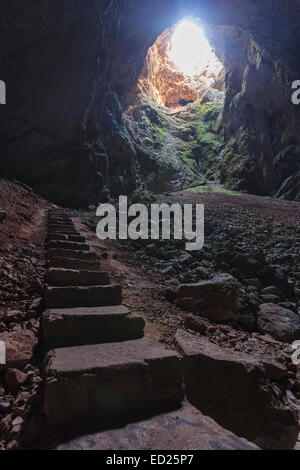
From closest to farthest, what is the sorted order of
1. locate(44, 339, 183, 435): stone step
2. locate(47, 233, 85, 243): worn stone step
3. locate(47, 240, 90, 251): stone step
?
locate(44, 339, 183, 435): stone step < locate(47, 240, 90, 251): stone step < locate(47, 233, 85, 243): worn stone step

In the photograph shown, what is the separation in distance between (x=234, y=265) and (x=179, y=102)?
115 ft

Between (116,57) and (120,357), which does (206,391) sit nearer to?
(120,357)

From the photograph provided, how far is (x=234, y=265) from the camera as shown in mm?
4105

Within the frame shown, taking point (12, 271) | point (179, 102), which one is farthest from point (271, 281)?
point (179, 102)

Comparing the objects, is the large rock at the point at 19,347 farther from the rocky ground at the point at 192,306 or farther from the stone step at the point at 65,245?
the stone step at the point at 65,245

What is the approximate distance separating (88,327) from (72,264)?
119 cm

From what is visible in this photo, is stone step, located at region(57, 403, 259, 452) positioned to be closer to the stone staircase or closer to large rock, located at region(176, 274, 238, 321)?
the stone staircase

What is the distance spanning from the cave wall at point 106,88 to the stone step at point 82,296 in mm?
7654

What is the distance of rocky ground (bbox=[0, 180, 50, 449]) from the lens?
1.12m

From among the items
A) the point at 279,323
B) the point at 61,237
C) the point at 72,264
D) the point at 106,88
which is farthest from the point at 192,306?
the point at 106,88

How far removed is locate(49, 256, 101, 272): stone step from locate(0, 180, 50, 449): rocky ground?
0.14m

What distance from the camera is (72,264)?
275cm

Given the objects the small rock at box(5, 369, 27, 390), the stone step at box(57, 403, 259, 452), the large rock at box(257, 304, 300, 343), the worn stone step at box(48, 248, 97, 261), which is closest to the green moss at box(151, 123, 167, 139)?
the worn stone step at box(48, 248, 97, 261)

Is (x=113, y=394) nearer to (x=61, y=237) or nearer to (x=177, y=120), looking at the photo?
(x=61, y=237)
